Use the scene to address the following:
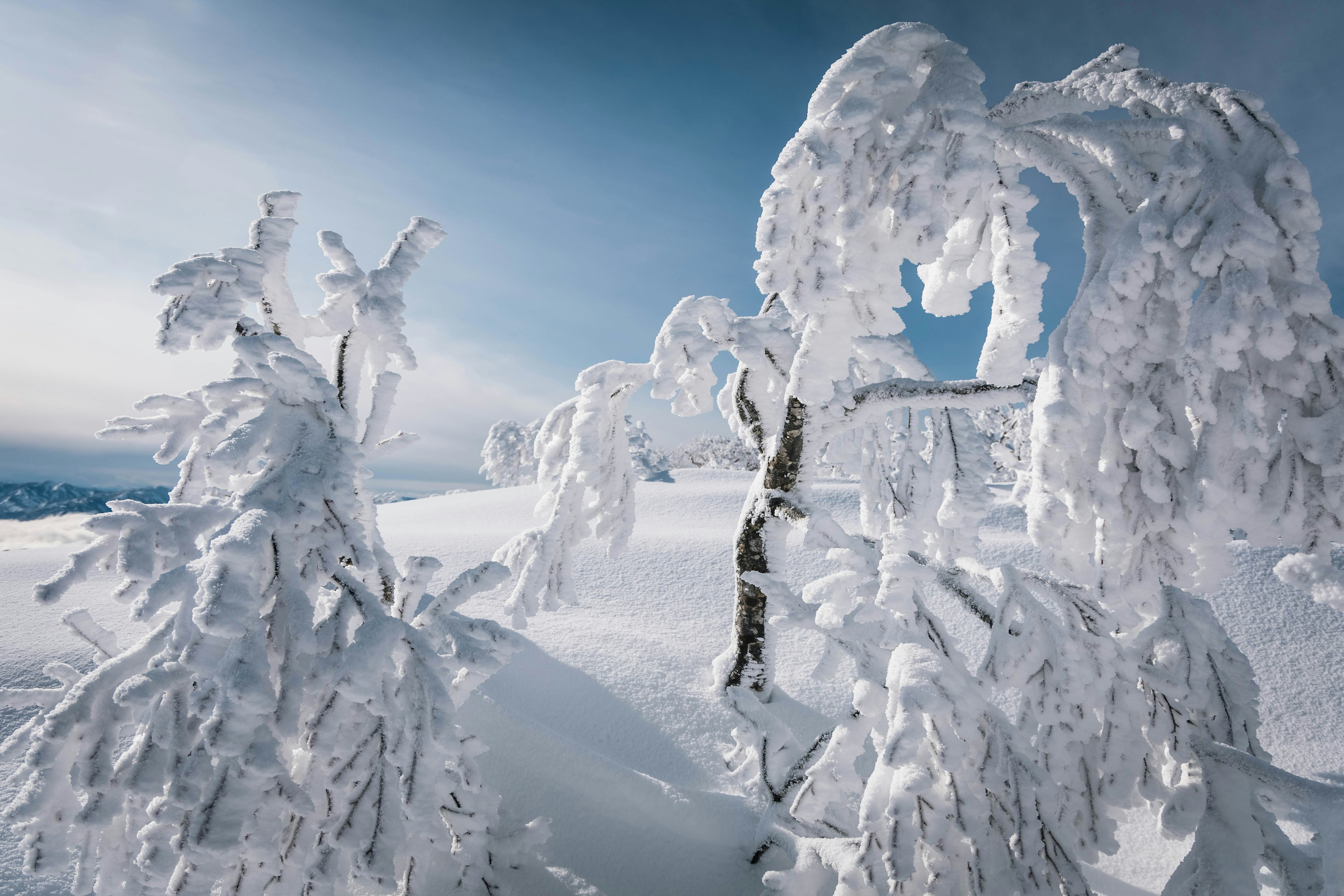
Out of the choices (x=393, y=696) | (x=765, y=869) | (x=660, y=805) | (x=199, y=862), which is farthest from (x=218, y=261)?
(x=765, y=869)

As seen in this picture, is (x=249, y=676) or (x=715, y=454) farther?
(x=715, y=454)

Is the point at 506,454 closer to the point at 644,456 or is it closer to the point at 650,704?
the point at 644,456

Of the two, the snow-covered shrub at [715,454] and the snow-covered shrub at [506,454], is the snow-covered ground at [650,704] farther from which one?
the snow-covered shrub at [715,454]

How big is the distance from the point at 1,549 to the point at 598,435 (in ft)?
22.1

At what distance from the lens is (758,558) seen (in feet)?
10.2

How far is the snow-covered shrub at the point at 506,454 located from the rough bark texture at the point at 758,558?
20.3 m

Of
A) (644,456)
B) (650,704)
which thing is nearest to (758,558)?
(650,704)

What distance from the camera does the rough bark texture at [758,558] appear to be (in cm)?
302

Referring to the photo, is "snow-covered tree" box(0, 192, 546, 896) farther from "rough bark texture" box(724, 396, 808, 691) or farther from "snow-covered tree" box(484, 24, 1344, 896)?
"rough bark texture" box(724, 396, 808, 691)

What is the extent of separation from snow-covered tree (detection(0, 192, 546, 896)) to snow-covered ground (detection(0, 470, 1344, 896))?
0.33m

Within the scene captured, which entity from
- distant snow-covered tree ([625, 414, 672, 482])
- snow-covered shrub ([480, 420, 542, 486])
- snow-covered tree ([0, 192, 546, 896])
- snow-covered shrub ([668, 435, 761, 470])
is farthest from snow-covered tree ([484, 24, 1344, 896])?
snow-covered shrub ([668, 435, 761, 470])

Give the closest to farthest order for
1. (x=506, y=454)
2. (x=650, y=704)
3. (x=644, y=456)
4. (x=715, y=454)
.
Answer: (x=650, y=704) < (x=644, y=456) < (x=506, y=454) < (x=715, y=454)

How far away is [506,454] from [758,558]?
21.1 metres

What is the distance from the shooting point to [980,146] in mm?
1711
